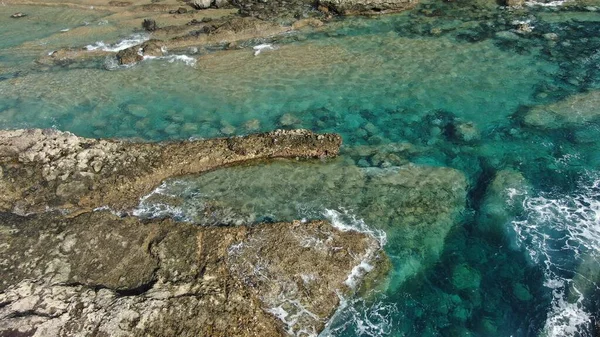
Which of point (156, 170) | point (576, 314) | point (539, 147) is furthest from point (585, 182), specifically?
point (156, 170)

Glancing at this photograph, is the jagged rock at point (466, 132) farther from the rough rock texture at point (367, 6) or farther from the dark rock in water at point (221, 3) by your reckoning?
the dark rock in water at point (221, 3)

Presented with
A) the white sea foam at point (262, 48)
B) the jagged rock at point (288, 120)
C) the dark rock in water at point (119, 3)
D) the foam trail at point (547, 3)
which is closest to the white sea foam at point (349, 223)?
the jagged rock at point (288, 120)

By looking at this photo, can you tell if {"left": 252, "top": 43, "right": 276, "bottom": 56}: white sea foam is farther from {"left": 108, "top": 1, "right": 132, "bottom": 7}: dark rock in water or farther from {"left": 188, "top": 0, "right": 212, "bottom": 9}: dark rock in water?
{"left": 108, "top": 1, "right": 132, "bottom": 7}: dark rock in water

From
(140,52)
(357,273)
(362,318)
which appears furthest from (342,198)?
(140,52)

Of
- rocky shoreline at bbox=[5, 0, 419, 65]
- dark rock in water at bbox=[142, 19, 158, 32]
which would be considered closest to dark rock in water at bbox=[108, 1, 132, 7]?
rocky shoreline at bbox=[5, 0, 419, 65]

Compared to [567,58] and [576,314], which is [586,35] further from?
[576,314]
